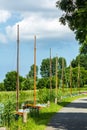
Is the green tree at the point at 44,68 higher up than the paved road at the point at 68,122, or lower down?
higher up

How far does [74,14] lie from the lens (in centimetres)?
2309

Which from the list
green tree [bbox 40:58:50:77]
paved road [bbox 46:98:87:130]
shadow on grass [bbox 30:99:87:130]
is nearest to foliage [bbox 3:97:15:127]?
paved road [bbox 46:98:87:130]

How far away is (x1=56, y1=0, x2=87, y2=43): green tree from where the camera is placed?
21.7 m

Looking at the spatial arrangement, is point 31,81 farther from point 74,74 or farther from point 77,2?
point 77,2

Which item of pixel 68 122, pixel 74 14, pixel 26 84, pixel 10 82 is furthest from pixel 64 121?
pixel 10 82

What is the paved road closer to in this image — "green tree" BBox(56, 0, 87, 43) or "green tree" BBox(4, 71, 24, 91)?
"green tree" BBox(56, 0, 87, 43)

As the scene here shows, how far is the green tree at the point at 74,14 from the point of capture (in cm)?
2169

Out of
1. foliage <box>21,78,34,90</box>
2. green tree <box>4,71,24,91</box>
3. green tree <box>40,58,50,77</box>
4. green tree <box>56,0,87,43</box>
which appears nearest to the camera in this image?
green tree <box>56,0,87,43</box>

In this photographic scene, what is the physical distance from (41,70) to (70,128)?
525ft

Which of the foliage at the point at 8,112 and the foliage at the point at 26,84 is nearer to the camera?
the foliage at the point at 8,112

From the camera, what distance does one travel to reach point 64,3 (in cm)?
2280


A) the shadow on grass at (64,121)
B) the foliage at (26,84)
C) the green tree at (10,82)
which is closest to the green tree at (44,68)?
the green tree at (10,82)

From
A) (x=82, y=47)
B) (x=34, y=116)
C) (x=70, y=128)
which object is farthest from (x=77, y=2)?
(x=82, y=47)

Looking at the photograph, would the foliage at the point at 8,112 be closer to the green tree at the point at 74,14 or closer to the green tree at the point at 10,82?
the green tree at the point at 74,14
